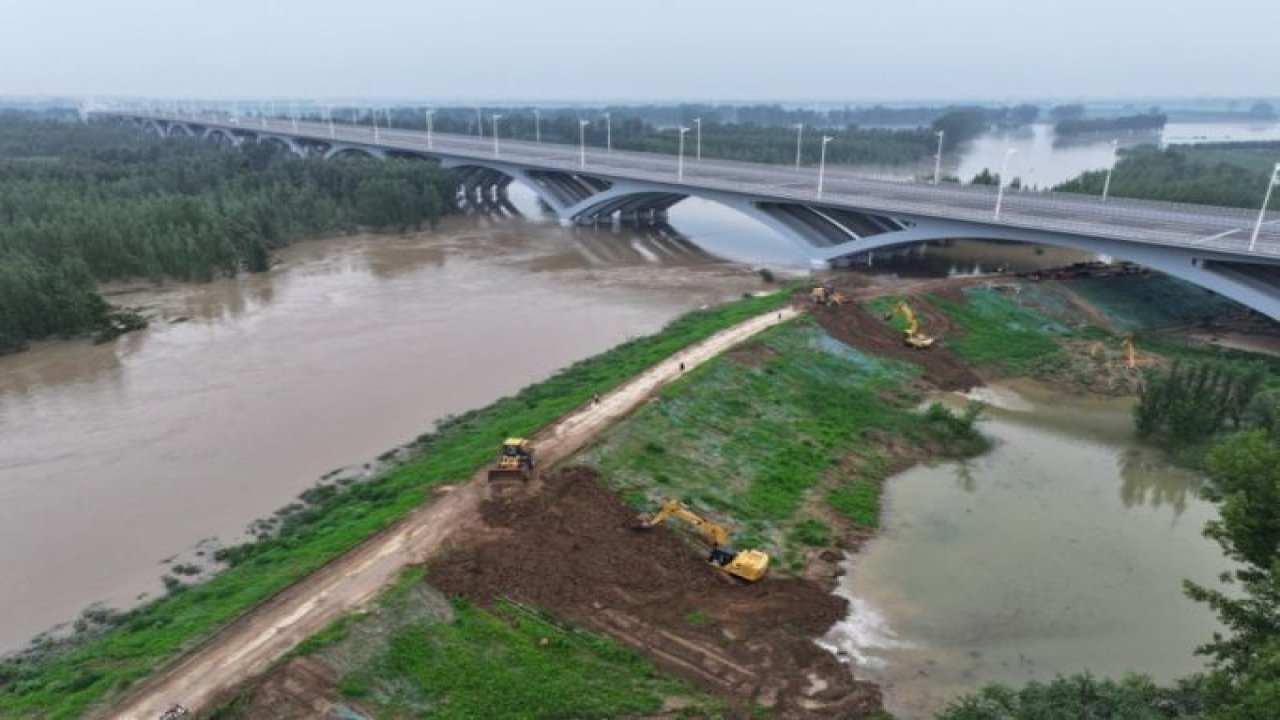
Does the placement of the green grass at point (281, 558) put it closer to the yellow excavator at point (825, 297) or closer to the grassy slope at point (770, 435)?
the grassy slope at point (770, 435)

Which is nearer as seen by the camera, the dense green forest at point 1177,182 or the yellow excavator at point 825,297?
the yellow excavator at point 825,297

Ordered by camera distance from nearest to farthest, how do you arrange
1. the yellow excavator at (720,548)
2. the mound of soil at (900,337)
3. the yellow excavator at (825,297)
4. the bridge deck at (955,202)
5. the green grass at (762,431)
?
the yellow excavator at (720,548) → the green grass at (762,431) → the mound of soil at (900,337) → the bridge deck at (955,202) → the yellow excavator at (825,297)

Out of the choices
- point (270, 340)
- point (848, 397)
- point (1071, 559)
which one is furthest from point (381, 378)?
point (1071, 559)

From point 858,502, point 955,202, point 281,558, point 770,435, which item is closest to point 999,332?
point 955,202

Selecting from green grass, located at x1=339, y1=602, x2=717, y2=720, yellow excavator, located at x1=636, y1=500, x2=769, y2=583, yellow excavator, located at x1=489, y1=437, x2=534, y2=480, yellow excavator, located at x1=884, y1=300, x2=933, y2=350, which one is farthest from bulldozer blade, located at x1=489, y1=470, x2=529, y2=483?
yellow excavator, located at x1=884, y1=300, x2=933, y2=350

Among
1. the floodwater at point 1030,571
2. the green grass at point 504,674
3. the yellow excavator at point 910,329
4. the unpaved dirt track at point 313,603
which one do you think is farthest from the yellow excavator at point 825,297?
the green grass at point 504,674

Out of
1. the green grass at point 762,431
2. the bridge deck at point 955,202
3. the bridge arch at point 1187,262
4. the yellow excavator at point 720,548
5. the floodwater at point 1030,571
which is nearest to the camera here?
the floodwater at point 1030,571

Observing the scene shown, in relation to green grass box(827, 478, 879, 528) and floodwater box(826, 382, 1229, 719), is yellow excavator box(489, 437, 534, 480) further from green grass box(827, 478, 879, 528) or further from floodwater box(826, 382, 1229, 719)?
green grass box(827, 478, 879, 528)

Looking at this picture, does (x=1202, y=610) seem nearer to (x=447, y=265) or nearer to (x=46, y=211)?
(x=447, y=265)
